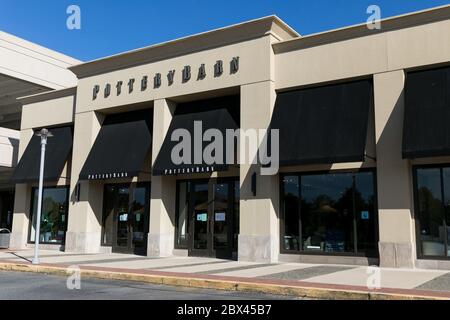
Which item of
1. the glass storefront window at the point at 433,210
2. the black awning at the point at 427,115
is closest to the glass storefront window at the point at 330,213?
the glass storefront window at the point at 433,210

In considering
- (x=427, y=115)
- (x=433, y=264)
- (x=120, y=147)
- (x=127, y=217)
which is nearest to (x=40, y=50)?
(x=120, y=147)

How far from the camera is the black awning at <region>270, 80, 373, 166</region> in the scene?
14.9m

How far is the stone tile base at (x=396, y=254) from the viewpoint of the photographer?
46.2 ft

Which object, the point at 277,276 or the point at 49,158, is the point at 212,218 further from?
the point at 49,158

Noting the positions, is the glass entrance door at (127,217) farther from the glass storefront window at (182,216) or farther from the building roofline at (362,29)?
the building roofline at (362,29)

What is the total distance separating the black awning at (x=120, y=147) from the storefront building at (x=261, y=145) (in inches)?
2.3

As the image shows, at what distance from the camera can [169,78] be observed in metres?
19.4

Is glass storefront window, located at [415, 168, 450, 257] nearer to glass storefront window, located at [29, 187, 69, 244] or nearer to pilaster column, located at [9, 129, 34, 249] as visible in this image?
glass storefront window, located at [29, 187, 69, 244]

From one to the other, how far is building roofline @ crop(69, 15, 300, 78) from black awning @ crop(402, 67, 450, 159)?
516 cm
